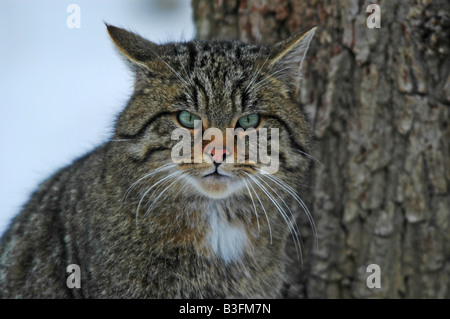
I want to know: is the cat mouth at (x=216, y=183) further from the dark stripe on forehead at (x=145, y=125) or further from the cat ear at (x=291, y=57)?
the cat ear at (x=291, y=57)

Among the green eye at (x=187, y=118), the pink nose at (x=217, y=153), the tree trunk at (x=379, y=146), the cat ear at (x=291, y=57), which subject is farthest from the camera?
the tree trunk at (x=379, y=146)

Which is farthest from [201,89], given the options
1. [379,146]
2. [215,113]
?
[379,146]

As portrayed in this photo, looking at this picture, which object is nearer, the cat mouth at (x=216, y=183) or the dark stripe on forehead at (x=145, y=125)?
the cat mouth at (x=216, y=183)

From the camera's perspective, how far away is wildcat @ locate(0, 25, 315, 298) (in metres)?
2.76

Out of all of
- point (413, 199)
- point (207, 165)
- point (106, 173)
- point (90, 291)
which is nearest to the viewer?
point (207, 165)

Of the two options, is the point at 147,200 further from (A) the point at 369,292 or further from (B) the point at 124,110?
(A) the point at 369,292

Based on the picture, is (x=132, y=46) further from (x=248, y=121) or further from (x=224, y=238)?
(x=224, y=238)

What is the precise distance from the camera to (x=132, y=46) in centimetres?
284

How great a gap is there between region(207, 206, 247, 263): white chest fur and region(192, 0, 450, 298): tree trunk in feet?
2.31

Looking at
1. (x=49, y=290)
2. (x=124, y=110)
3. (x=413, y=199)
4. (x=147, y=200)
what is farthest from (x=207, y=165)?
(x=413, y=199)

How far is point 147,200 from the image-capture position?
115 inches

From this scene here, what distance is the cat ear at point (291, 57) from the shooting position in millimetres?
2850

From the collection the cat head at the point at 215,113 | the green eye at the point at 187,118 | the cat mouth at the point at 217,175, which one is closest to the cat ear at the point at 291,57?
the cat head at the point at 215,113
